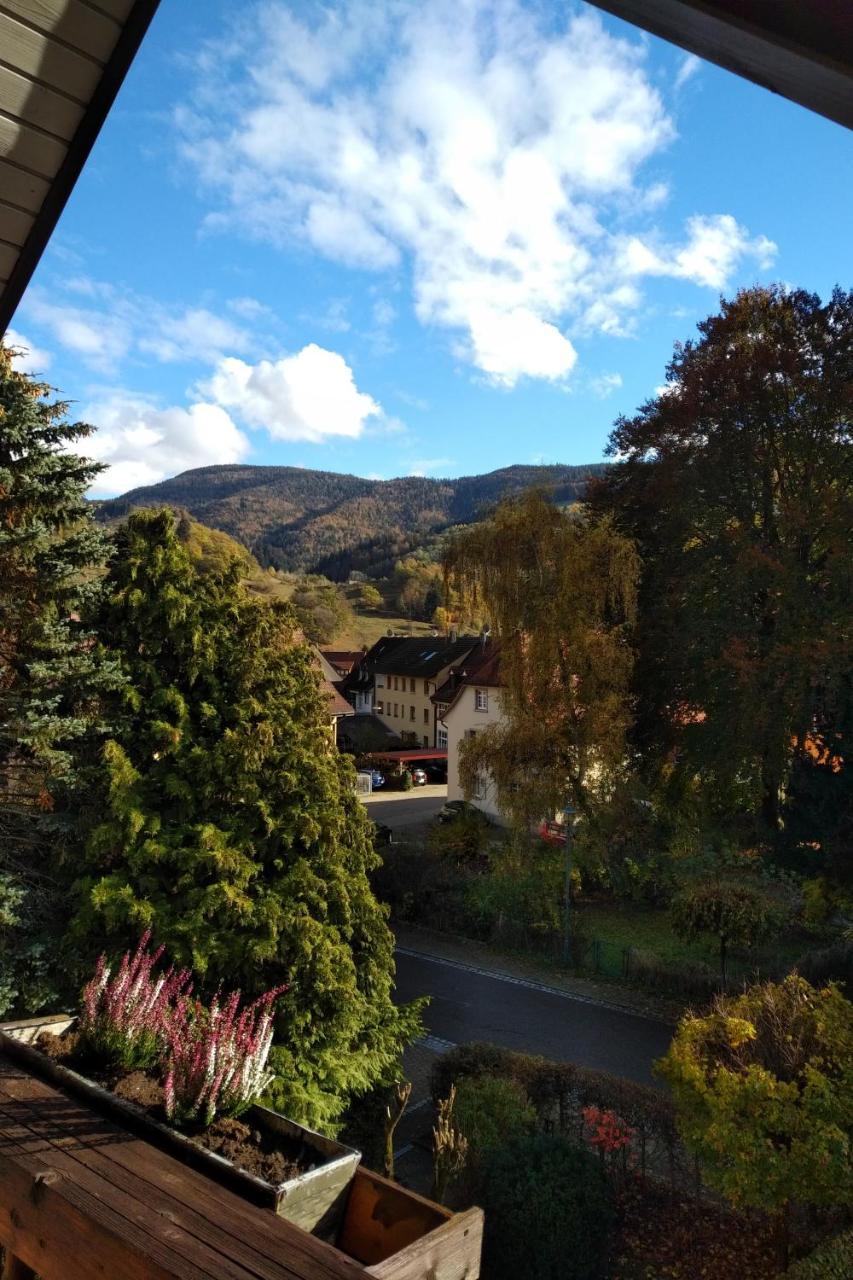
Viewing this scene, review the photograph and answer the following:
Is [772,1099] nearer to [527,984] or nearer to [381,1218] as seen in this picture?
[381,1218]

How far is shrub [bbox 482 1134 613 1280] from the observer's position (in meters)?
7.14

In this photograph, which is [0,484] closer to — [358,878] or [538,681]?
[358,878]

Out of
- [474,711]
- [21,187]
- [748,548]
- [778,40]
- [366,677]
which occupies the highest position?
[748,548]

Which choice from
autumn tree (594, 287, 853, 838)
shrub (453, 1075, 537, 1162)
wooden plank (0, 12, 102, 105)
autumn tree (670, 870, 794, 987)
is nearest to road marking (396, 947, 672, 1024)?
autumn tree (670, 870, 794, 987)

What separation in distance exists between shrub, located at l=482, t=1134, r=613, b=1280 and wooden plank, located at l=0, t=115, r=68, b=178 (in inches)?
315

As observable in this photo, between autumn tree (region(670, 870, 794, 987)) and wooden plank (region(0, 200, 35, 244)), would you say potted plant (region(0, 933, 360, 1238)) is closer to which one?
wooden plank (region(0, 200, 35, 244))

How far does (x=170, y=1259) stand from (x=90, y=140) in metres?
3.02

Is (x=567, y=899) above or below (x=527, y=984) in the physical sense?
above

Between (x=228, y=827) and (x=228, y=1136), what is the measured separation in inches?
206

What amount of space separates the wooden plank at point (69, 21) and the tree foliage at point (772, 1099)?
7964 millimetres

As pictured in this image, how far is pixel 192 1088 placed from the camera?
3076mm

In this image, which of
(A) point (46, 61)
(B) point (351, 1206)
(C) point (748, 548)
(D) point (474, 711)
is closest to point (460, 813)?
(D) point (474, 711)

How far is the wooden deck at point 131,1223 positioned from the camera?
5.19ft

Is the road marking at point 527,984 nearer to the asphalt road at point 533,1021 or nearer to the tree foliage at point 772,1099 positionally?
the asphalt road at point 533,1021
